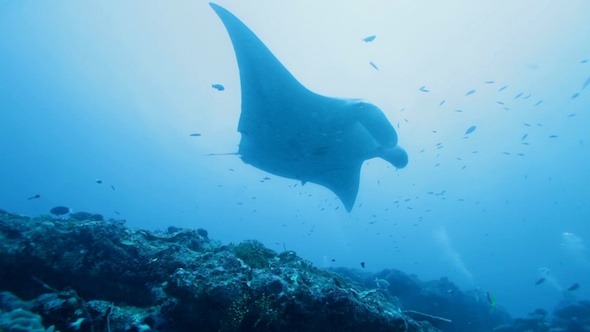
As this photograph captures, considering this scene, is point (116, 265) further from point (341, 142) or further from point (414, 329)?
point (341, 142)

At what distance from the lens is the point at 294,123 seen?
8211mm

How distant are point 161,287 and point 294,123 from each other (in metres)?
5.05

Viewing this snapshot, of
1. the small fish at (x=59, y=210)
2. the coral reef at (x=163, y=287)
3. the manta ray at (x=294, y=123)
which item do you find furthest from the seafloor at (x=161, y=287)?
the small fish at (x=59, y=210)

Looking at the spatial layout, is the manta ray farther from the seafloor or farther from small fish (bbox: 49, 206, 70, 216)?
small fish (bbox: 49, 206, 70, 216)

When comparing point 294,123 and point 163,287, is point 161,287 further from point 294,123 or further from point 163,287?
point 294,123

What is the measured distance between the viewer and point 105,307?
13.1 ft

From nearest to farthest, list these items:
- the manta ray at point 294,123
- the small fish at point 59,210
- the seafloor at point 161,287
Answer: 1. the seafloor at point 161,287
2. the manta ray at point 294,123
3. the small fish at point 59,210

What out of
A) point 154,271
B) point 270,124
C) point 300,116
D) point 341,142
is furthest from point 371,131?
point 154,271

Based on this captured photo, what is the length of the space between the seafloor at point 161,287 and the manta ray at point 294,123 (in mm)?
3400

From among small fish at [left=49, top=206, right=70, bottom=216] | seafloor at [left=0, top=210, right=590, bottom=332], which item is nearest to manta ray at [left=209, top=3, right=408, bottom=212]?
seafloor at [left=0, top=210, right=590, bottom=332]

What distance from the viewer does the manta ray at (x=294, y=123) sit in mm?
7484

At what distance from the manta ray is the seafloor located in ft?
11.2

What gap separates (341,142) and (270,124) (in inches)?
80.6

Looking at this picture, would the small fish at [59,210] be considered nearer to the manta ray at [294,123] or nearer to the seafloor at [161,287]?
the seafloor at [161,287]
